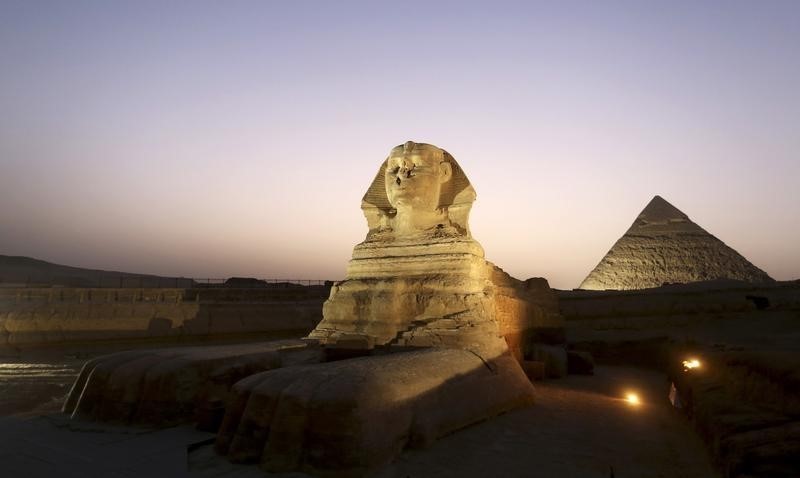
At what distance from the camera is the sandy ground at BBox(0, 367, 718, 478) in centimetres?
347

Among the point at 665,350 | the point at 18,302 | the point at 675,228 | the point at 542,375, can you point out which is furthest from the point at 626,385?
the point at 675,228

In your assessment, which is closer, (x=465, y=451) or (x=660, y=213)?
(x=465, y=451)

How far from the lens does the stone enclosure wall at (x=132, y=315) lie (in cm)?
1215

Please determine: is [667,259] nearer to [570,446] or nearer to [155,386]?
[570,446]

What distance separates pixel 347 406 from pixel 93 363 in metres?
3.38

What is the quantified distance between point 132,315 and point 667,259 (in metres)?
24.4

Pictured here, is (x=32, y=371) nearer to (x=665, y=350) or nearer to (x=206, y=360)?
(x=206, y=360)

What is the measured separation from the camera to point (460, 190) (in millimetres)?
8258

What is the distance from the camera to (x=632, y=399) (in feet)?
23.0

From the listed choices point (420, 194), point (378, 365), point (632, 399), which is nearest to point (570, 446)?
point (378, 365)

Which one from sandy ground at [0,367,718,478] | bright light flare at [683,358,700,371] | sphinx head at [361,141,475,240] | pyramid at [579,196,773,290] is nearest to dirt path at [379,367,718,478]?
sandy ground at [0,367,718,478]

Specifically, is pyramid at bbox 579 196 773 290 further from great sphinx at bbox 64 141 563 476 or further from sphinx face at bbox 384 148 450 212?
sphinx face at bbox 384 148 450 212

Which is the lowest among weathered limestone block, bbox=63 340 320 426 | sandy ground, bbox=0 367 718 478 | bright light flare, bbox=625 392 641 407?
bright light flare, bbox=625 392 641 407

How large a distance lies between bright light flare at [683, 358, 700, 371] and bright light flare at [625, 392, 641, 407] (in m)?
0.81
